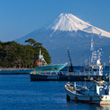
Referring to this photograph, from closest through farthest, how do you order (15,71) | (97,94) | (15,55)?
1. (97,94)
2. (15,71)
3. (15,55)

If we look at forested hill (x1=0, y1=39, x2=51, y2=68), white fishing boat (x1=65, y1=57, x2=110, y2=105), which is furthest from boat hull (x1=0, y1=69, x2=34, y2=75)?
white fishing boat (x1=65, y1=57, x2=110, y2=105)

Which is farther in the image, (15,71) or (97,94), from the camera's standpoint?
(15,71)

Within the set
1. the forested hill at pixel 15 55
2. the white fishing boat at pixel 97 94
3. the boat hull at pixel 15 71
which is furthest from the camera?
the forested hill at pixel 15 55

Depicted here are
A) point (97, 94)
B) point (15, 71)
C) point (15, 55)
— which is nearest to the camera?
point (97, 94)

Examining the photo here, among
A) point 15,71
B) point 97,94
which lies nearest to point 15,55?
point 15,71

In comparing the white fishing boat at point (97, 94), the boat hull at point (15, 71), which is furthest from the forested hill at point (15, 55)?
the white fishing boat at point (97, 94)

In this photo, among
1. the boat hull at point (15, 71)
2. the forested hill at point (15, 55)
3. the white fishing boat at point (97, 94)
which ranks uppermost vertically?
the forested hill at point (15, 55)

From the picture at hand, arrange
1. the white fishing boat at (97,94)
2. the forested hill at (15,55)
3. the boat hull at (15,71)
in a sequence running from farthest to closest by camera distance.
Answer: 1. the forested hill at (15,55)
2. the boat hull at (15,71)
3. the white fishing boat at (97,94)

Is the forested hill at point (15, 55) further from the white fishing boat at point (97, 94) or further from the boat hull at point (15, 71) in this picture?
the white fishing boat at point (97, 94)

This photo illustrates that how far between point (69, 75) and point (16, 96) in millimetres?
39203

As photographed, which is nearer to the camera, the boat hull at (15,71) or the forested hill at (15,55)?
the boat hull at (15,71)

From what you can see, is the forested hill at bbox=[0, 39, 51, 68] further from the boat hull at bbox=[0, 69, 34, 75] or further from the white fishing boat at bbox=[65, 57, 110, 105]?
the white fishing boat at bbox=[65, 57, 110, 105]

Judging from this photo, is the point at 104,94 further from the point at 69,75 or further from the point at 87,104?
the point at 69,75

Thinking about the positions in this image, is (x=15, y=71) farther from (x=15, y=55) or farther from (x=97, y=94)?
(x=97, y=94)
